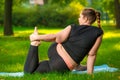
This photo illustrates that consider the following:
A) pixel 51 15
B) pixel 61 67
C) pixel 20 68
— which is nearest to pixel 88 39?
pixel 61 67

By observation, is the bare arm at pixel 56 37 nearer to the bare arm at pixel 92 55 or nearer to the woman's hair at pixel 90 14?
the woman's hair at pixel 90 14

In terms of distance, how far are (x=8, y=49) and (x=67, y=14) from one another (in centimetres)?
2863

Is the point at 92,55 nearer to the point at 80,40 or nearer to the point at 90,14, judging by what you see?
the point at 80,40

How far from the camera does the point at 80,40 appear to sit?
8.16m

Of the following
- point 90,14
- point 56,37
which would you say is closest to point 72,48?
Answer: point 56,37

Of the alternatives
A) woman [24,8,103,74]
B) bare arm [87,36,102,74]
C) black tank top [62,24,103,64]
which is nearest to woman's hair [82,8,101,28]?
woman [24,8,103,74]

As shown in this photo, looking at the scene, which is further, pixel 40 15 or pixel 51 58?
pixel 40 15

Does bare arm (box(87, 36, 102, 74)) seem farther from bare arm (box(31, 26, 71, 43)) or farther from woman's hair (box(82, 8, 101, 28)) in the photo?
bare arm (box(31, 26, 71, 43))

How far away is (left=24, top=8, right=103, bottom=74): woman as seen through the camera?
8.10 m

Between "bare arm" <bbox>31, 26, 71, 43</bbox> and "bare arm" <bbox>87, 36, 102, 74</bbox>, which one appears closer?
"bare arm" <bbox>31, 26, 71, 43</bbox>

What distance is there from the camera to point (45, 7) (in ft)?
152

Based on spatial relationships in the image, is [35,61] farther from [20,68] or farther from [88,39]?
[20,68]

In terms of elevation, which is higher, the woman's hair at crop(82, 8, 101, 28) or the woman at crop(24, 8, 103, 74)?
the woman's hair at crop(82, 8, 101, 28)

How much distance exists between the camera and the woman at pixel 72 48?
26.6 feet
